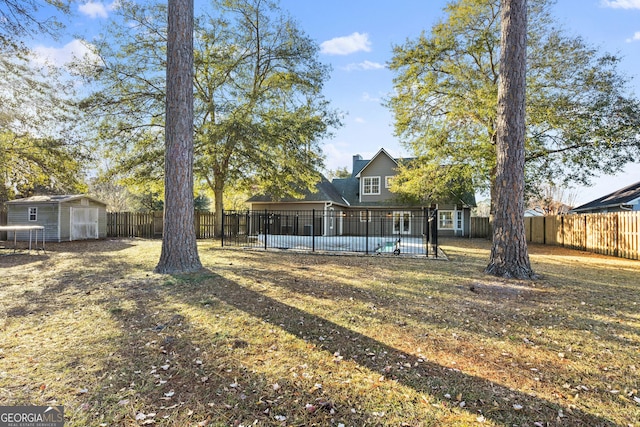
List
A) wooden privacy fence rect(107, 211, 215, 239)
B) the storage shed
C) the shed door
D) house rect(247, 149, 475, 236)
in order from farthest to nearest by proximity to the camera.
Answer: house rect(247, 149, 475, 236) → wooden privacy fence rect(107, 211, 215, 239) → the shed door → the storage shed

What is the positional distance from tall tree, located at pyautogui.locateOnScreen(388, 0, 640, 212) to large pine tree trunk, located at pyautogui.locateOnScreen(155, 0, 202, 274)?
1209 cm

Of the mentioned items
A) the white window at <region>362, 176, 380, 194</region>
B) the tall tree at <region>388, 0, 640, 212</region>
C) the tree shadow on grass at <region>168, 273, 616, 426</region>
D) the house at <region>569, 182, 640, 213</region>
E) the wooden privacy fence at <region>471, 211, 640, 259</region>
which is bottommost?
the tree shadow on grass at <region>168, 273, 616, 426</region>

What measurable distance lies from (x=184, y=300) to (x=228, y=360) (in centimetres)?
239

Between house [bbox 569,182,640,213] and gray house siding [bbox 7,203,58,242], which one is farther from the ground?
house [bbox 569,182,640,213]

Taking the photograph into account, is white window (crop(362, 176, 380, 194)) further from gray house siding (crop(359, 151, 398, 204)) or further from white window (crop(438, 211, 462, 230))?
white window (crop(438, 211, 462, 230))

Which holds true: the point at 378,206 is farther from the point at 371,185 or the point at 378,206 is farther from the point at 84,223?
the point at 84,223

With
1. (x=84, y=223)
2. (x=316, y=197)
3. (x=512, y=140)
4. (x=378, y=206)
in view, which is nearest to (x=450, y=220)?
(x=378, y=206)

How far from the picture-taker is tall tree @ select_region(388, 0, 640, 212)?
13.5 m

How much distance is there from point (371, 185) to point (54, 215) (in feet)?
64.1

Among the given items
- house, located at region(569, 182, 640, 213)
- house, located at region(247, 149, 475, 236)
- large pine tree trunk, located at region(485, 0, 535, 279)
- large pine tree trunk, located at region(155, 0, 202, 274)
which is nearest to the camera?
large pine tree trunk, located at region(485, 0, 535, 279)

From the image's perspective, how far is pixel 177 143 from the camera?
6.86 metres

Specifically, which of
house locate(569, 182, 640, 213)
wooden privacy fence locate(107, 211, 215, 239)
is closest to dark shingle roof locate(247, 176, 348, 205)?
wooden privacy fence locate(107, 211, 215, 239)

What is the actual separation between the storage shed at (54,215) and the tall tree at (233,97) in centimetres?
546

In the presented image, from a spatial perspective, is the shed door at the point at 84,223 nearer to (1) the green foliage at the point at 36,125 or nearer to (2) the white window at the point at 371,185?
(1) the green foliage at the point at 36,125
